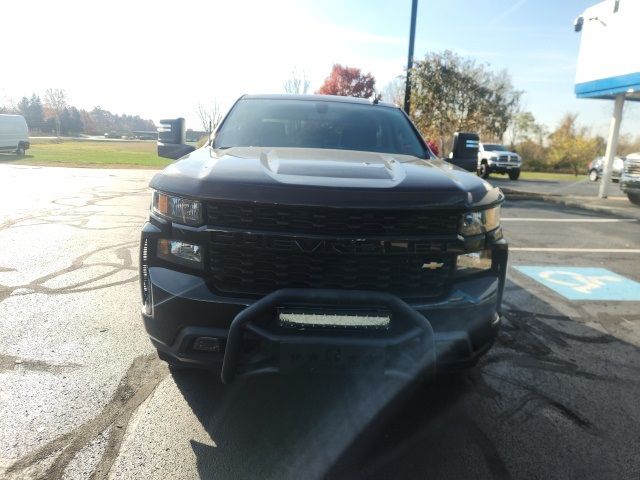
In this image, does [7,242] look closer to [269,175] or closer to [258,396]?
[258,396]

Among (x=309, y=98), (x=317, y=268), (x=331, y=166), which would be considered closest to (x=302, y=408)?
(x=317, y=268)

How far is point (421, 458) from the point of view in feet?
7.57

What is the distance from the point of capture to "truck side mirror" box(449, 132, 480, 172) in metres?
3.81

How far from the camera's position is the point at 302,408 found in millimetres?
2719

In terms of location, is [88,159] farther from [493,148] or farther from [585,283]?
[585,283]

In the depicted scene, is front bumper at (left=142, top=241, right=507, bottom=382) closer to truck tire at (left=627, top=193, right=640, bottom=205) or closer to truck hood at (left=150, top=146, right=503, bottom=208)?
truck hood at (left=150, top=146, right=503, bottom=208)

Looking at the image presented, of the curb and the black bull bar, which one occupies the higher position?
the black bull bar

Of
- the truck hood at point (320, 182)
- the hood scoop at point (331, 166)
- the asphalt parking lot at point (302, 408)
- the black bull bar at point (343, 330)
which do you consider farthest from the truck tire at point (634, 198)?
the black bull bar at point (343, 330)

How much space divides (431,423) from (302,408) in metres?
0.73

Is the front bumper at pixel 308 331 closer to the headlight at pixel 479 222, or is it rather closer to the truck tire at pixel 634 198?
the headlight at pixel 479 222

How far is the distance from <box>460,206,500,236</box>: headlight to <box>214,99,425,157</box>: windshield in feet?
3.59

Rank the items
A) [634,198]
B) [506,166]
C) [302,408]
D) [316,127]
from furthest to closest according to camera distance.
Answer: [506,166]
[634,198]
[316,127]
[302,408]

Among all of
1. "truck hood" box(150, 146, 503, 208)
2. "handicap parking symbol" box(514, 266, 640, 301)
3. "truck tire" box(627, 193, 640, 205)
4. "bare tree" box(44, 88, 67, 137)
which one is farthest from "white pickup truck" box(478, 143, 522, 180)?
"bare tree" box(44, 88, 67, 137)

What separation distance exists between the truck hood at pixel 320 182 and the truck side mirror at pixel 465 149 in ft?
3.75
